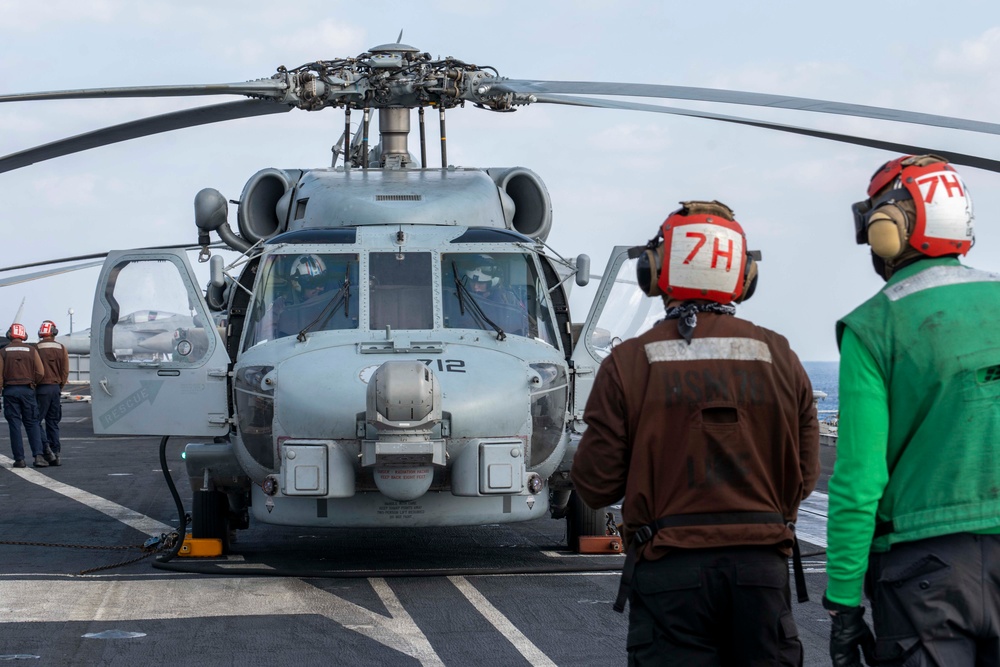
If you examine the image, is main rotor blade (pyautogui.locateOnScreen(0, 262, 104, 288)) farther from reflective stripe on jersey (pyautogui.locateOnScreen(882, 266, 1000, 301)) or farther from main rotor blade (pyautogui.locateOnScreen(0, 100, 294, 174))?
reflective stripe on jersey (pyautogui.locateOnScreen(882, 266, 1000, 301))

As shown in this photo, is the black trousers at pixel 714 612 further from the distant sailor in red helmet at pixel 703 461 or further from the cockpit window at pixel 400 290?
the cockpit window at pixel 400 290

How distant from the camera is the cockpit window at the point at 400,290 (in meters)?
9.05

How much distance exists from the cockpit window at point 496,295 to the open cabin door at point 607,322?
0.29m

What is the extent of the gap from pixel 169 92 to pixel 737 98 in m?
4.01

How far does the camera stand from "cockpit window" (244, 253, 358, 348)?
29.7 feet

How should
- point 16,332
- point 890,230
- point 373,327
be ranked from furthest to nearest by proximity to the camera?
point 16,332 < point 373,327 < point 890,230

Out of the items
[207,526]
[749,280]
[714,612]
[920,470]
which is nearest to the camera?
[920,470]

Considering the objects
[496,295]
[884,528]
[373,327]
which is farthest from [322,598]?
[884,528]

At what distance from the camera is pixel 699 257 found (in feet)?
12.9

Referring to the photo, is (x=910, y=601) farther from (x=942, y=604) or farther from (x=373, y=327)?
(x=373, y=327)

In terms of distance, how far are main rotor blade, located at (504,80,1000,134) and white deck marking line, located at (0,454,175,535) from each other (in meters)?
4.86

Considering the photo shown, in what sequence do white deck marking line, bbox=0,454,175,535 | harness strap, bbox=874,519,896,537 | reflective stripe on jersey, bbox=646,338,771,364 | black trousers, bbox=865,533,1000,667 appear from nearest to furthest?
black trousers, bbox=865,533,1000,667 → harness strap, bbox=874,519,896,537 → reflective stripe on jersey, bbox=646,338,771,364 → white deck marking line, bbox=0,454,175,535

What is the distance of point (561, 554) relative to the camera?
994cm

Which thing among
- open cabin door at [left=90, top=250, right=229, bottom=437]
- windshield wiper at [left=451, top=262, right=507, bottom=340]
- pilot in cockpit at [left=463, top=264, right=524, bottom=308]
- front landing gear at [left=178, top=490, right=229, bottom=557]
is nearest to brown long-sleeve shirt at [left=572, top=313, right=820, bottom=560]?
windshield wiper at [left=451, top=262, right=507, bottom=340]
